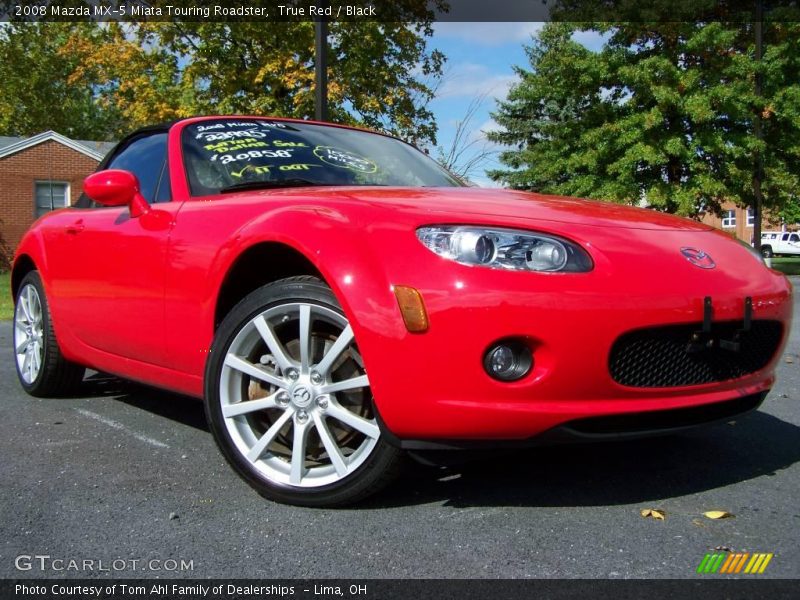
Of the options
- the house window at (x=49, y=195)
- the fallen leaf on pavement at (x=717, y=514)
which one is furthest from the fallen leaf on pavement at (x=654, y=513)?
the house window at (x=49, y=195)

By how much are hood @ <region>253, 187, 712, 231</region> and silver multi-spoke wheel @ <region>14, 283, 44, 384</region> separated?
7.03ft

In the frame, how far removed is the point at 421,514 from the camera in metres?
2.56

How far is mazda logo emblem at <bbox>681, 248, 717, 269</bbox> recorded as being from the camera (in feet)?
8.55

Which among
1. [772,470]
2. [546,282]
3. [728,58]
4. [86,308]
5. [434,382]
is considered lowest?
[772,470]

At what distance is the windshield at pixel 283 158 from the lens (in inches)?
133

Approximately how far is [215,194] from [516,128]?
103 ft

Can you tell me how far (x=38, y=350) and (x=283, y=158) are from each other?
6.91ft

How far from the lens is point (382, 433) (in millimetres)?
2412

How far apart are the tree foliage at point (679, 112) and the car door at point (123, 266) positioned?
1970 centimetres

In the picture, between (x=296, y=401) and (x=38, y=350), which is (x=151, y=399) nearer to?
(x=38, y=350)

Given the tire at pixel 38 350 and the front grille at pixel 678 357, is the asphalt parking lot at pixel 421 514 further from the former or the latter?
the tire at pixel 38 350

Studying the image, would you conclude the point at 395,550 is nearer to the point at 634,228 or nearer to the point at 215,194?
the point at 634,228

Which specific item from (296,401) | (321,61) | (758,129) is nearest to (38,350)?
(296,401)
